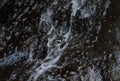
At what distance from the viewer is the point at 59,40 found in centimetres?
434

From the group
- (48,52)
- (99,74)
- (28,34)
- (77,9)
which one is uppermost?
(77,9)

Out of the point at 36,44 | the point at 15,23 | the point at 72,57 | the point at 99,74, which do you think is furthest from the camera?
the point at 15,23

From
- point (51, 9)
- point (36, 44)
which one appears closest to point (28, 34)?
point (36, 44)

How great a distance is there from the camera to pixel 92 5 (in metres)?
4.79

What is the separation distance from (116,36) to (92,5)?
3.03 feet

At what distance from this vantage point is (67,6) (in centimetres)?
493

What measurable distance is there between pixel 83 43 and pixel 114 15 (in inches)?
30.8

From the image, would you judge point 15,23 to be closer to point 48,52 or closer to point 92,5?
point 48,52

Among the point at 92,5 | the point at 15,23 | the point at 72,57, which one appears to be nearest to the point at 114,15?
the point at 92,5

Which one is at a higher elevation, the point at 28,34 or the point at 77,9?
the point at 77,9

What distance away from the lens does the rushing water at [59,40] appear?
3783 mm

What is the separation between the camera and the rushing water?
12.4 feet

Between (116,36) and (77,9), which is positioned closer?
(116,36)

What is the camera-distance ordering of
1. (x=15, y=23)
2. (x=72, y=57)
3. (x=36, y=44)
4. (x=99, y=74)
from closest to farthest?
(x=99, y=74), (x=72, y=57), (x=36, y=44), (x=15, y=23)
